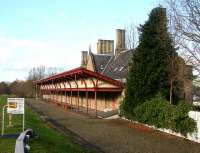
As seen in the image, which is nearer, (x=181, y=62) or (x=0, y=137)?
(x=0, y=137)

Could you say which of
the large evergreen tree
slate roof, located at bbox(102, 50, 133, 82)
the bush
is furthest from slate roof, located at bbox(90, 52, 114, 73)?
the bush

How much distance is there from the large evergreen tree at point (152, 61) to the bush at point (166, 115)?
154 centimetres

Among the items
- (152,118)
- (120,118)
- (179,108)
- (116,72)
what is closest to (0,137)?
(179,108)

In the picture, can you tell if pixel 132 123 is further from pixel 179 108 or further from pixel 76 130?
pixel 179 108

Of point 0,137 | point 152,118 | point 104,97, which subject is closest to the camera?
point 0,137

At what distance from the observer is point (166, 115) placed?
21.7 m

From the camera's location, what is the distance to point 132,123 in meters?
27.5

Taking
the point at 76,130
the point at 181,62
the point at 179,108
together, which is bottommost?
the point at 76,130

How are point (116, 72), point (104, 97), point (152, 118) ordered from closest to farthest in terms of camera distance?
point (152, 118) < point (104, 97) < point (116, 72)

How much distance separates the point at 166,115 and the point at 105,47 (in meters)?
45.2

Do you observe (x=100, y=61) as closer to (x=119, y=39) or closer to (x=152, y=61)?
(x=119, y=39)

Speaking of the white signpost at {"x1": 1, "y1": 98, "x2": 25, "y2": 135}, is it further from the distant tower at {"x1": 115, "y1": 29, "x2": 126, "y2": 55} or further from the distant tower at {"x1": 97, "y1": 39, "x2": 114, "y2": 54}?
the distant tower at {"x1": 97, "y1": 39, "x2": 114, "y2": 54}

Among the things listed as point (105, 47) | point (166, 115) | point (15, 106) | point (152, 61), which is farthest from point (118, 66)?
point (15, 106)

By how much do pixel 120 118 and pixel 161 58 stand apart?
7127 millimetres
